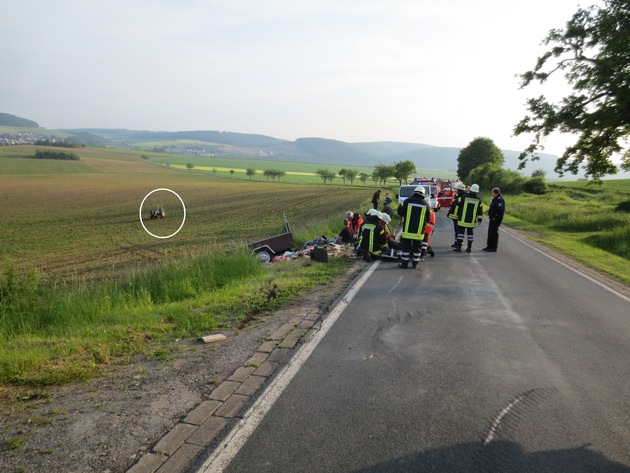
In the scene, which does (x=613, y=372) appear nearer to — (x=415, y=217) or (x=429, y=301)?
(x=429, y=301)

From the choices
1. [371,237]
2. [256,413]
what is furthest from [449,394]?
[371,237]

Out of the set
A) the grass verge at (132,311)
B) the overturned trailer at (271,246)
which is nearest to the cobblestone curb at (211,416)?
the grass verge at (132,311)

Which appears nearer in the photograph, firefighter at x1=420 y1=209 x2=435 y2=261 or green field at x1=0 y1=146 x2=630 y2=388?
green field at x1=0 y1=146 x2=630 y2=388

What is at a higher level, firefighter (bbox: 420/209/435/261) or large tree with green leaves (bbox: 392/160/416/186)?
large tree with green leaves (bbox: 392/160/416/186)

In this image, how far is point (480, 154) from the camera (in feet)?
274

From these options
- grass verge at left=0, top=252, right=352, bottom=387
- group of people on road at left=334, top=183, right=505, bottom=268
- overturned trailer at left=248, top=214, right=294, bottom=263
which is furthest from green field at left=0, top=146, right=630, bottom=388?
group of people on road at left=334, top=183, right=505, bottom=268

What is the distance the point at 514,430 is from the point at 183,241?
22400 millimetres

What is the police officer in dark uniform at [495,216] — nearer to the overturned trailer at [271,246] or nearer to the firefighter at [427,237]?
the firefighter at [427,237]

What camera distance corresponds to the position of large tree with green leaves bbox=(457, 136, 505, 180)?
270 feet

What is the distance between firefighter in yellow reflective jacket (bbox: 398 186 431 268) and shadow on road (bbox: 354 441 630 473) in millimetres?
7236

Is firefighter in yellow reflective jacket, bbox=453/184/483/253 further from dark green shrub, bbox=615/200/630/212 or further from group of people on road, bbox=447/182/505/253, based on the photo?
dark green shrub, bbox=615/200/630/212

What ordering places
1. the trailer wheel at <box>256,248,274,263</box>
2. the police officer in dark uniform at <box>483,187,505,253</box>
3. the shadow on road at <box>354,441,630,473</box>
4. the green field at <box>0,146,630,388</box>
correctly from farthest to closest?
the trailer wheel at <box>256,248,274,263</box>
the police officer in dark uniform at <box>483,187,505,253</box>
the green field at <box>0,146,630,388</box>
the shadow on road at <box>354,441,630,473</box>

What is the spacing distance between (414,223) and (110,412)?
799cm

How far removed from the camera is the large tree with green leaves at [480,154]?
8244 cm
